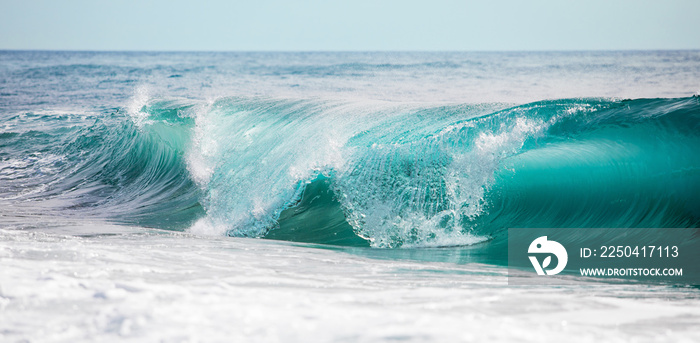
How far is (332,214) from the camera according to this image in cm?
529

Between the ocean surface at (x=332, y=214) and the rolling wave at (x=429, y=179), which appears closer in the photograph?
the ocean surface at (x=332, y=214)

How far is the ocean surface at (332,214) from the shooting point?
2150mm

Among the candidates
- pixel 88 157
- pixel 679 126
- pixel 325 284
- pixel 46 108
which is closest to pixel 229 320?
pixel 325 284

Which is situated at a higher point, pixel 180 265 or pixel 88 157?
pixel 88 157

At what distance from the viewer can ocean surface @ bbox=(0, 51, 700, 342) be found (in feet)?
7.06

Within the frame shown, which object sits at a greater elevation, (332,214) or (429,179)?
(429,179)

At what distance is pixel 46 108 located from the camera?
1328cm

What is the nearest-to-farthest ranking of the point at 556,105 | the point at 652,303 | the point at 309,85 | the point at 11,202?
1. the point at 652,303
2. the point at 556,105
3. the point at 11,202
4. the point at 309,85


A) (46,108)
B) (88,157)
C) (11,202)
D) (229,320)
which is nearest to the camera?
(229,320)

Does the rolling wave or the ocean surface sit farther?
the rolling wave

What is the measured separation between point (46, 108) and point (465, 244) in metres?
13.2

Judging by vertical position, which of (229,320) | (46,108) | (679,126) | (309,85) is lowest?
(229,320)

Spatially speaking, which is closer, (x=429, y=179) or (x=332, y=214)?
(x=429, y=179)

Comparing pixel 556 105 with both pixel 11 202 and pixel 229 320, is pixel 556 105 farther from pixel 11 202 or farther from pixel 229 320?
pixel 11 202
